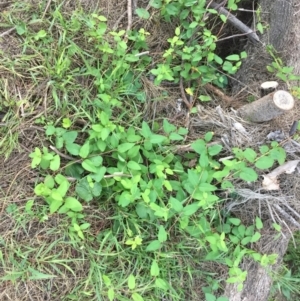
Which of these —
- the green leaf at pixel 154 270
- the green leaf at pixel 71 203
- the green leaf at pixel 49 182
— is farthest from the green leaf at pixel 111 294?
the green leaf at pixel 49 182

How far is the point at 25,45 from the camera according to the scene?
179cm

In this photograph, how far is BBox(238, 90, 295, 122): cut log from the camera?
1673mm

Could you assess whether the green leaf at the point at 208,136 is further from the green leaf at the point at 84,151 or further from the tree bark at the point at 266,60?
the green leaf at the point at 84,151

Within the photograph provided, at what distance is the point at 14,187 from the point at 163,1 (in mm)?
1212

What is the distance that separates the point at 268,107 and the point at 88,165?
0.88m

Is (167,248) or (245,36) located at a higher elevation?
(245,36)

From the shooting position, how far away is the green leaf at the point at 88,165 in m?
1.64

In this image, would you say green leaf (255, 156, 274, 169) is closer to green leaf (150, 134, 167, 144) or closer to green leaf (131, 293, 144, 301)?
green leaf (150, 134, 167, 144)

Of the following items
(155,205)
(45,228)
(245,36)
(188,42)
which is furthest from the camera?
(245,36)

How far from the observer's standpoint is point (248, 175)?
1.66 m

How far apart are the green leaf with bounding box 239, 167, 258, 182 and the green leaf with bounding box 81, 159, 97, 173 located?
0.66 m

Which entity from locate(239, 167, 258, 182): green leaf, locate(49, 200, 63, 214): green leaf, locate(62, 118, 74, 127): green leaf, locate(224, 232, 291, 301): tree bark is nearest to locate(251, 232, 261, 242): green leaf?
locate(224, 232, 291, 301): tree bark

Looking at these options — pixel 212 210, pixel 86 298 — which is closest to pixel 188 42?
pixel 212 210

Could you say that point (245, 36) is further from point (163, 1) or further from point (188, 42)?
point (163, 1)
